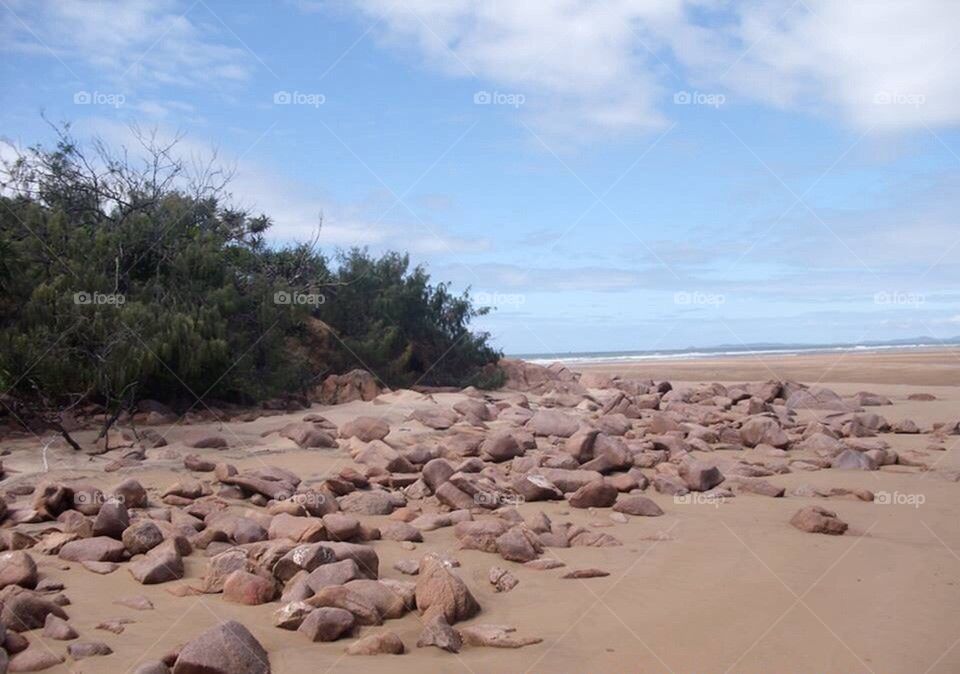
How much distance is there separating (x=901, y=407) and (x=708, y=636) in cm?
1466

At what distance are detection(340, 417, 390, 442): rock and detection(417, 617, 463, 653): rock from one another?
5740mm

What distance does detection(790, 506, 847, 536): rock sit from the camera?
23.1 feet

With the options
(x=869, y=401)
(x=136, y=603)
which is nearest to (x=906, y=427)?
(x=869, y=401)

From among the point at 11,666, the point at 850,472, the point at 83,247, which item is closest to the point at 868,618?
the point at 11,666

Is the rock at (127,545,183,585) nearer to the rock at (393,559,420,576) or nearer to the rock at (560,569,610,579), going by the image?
the rock at (393,559,420,576)

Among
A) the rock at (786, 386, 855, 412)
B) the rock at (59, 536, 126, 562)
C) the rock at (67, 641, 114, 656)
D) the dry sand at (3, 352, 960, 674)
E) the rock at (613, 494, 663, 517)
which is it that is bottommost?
the dry sand at (3, 352, 960, 674)

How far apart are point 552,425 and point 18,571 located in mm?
7136

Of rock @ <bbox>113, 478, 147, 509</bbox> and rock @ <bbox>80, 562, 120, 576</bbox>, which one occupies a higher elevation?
rock @ <bbox>113, 478, 147, 509</bbox>

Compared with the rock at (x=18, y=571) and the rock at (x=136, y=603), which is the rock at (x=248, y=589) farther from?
the rock at (x=18, y=571)

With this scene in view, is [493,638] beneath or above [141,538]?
beneath

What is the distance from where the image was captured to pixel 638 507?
7621 millimetres

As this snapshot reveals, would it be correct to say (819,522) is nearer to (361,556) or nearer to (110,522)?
(361,556)

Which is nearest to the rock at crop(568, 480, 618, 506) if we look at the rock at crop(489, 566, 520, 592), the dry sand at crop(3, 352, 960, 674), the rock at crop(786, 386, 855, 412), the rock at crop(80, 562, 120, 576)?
the dry sand at crop(3, 352, 960, 674)

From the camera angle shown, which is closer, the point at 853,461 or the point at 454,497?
the point at 454,497
